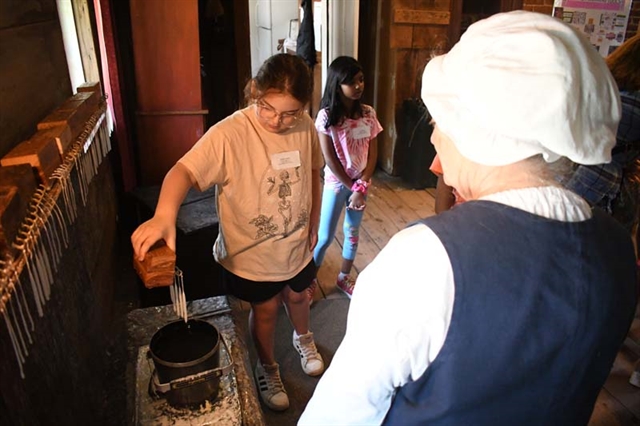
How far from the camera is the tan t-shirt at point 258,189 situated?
56.4 inches

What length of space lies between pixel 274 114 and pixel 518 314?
1009mm

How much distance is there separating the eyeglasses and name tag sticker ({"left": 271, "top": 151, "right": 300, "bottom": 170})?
0.32 feet

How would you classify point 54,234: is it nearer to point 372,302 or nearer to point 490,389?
point 372,302

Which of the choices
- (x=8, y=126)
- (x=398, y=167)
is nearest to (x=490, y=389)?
(x=8, y=126)

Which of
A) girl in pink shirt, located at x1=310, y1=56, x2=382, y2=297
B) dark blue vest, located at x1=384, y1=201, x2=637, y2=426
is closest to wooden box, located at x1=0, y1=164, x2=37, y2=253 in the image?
dark blue vest, located at x1=384, y1=201, x2=637, y2=426

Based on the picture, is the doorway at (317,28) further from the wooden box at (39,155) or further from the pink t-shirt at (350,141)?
the wooden box at (39,155)

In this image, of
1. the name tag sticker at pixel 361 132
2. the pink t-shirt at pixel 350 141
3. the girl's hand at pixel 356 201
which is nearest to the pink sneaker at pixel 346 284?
the girl's hand at pixel 356 201

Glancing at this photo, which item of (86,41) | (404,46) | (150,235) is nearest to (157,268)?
(150,235)

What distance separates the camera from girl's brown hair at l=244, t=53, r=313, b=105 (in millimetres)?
1397

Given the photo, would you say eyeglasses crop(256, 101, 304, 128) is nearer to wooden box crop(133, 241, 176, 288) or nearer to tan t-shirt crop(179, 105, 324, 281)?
tan t-shirt crop(179, 105, 324, 281)

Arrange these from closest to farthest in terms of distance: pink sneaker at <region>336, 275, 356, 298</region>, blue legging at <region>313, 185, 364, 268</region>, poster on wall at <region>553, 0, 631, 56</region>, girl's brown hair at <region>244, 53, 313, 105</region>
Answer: girl's brown hair at <region>244, 53, 313, 105</region> → blue legging at <region>313, 185, 364, 268</region> → pink sneaker at <region>336, 275, 356, 298</region> → poster on wall at <region>553, 0, 631, 56</region>

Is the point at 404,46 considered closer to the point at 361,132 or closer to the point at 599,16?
the point at 599,16

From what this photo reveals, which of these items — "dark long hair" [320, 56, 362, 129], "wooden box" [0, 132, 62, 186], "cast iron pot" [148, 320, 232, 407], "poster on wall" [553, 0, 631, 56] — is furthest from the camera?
"poster on wall" [553, 0, 631, 56]

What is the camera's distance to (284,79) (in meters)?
1.40
